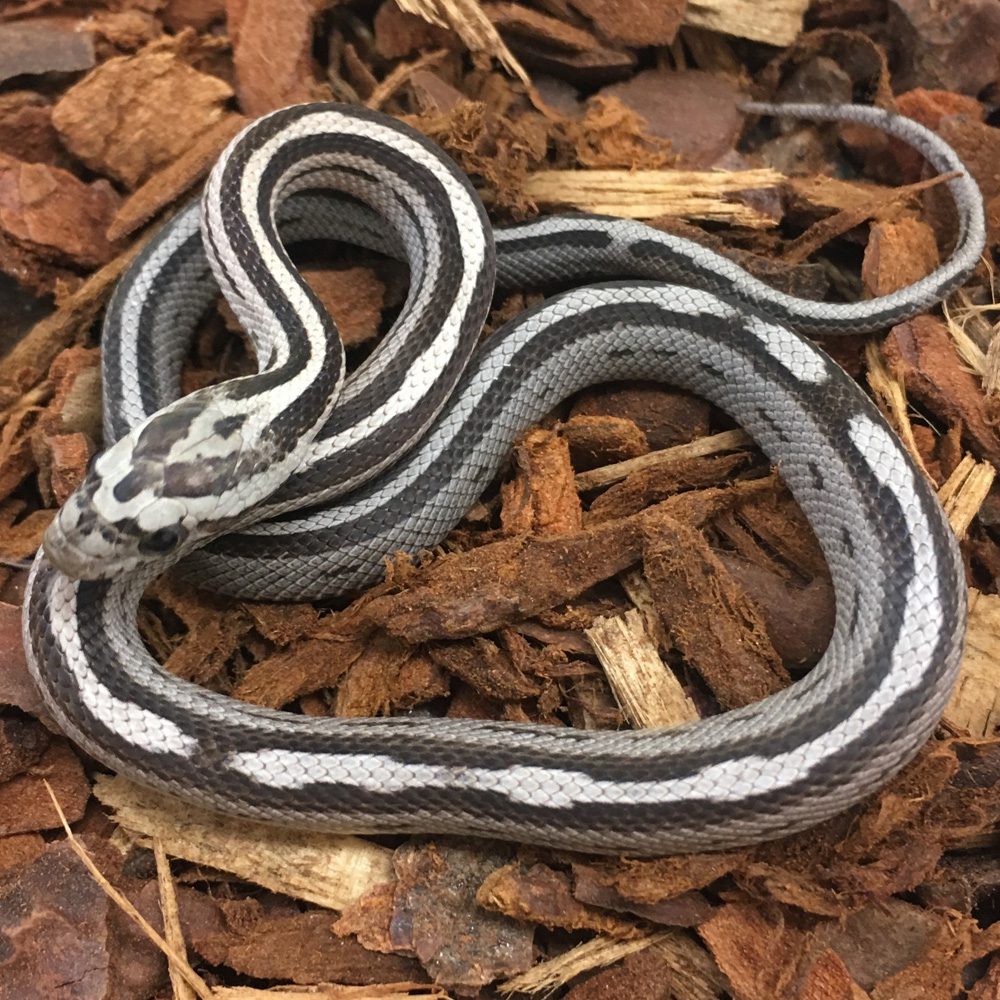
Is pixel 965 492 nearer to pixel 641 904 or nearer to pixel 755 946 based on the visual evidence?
pixel 755 946

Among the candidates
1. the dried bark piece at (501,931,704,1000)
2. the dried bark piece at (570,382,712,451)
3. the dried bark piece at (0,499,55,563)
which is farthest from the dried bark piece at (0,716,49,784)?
the dried bark piece at (570,382,712,451)

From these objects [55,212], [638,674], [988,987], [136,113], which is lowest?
[988,987]

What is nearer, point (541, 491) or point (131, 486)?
point (131, 486)

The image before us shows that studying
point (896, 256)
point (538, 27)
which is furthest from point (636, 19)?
point (896, 256)

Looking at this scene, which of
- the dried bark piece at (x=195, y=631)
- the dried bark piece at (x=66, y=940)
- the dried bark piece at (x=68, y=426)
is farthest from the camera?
the dried bark piece at (x=68, y=426)

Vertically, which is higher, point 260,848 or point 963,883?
point 963,883

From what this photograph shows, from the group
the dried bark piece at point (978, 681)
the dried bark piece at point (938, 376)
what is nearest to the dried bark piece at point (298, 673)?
the dried bark piece at point (978, 681)

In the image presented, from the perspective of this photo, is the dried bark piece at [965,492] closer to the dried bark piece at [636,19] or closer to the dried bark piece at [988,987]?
the dried bark piece at [988,987]
